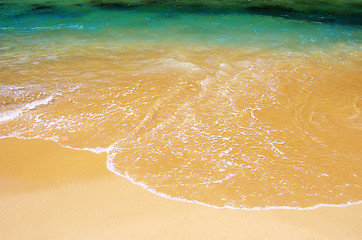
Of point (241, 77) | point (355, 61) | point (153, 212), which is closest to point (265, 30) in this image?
point (355, 61)

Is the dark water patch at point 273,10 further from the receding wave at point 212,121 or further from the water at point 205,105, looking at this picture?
the receding wave at point 212,121

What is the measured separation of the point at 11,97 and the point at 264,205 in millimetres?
4886

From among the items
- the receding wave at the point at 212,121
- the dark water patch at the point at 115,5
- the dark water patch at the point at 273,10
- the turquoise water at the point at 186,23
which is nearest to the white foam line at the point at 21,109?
the receding wave at the point at 212,121

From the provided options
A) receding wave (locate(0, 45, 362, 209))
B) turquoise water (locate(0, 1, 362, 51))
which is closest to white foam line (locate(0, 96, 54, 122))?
receding wave (locate(0, 45, 362, 209))

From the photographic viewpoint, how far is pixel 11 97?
5.54 metres

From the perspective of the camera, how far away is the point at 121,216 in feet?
10.0

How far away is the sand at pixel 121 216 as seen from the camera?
286 cm

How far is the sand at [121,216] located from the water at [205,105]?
154 millimetres

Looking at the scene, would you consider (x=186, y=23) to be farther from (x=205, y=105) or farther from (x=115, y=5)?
(x=205, y=105)

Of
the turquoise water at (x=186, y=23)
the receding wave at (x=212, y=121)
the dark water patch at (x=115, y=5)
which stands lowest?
the receding wave at (x=212, y=121)

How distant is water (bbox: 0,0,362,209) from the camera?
3504mm

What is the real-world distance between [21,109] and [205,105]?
3151 millimetres

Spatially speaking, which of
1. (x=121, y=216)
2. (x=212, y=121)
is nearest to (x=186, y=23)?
(x=212, y=121)

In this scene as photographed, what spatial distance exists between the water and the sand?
15cm
